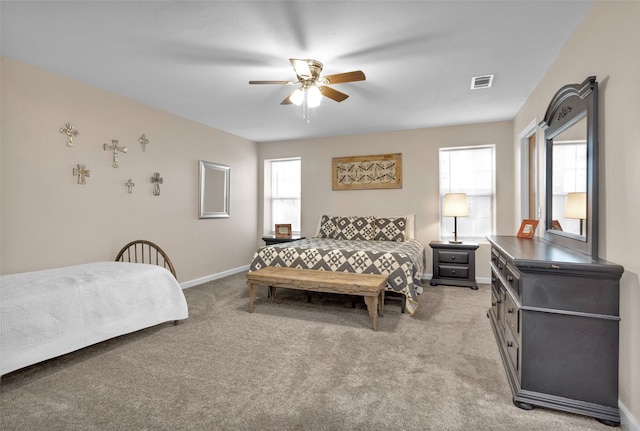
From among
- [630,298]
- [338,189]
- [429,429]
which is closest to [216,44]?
[429,429]

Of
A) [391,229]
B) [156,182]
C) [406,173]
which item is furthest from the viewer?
[406,173]

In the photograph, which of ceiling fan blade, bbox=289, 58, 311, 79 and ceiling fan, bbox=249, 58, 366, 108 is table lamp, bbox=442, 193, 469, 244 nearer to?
ceiling fan, bbox=249, 58, 366, 108

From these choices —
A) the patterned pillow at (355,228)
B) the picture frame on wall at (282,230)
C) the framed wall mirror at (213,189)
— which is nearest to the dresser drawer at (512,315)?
the patterned pillow at (355,228)

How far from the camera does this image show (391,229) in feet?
16.2

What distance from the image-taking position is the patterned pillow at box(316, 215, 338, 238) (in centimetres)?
530

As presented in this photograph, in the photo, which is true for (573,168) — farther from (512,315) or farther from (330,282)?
(330,282)

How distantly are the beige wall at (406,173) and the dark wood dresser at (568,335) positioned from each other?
3305mm

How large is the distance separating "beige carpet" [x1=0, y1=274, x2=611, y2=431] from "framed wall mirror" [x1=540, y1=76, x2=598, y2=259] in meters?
1.08

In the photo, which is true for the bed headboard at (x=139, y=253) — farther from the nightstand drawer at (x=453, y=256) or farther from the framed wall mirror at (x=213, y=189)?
the nightstand drawer at (x=453, y=256)

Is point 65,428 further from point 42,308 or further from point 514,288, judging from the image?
point 514,288

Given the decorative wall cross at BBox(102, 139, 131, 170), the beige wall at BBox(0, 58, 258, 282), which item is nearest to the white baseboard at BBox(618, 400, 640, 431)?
the beige wall at BBox(0, 58, 258, 282)

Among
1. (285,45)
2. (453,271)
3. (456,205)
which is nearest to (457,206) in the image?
(456,205)

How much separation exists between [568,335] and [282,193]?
528 cm

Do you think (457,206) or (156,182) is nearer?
(156,182)
